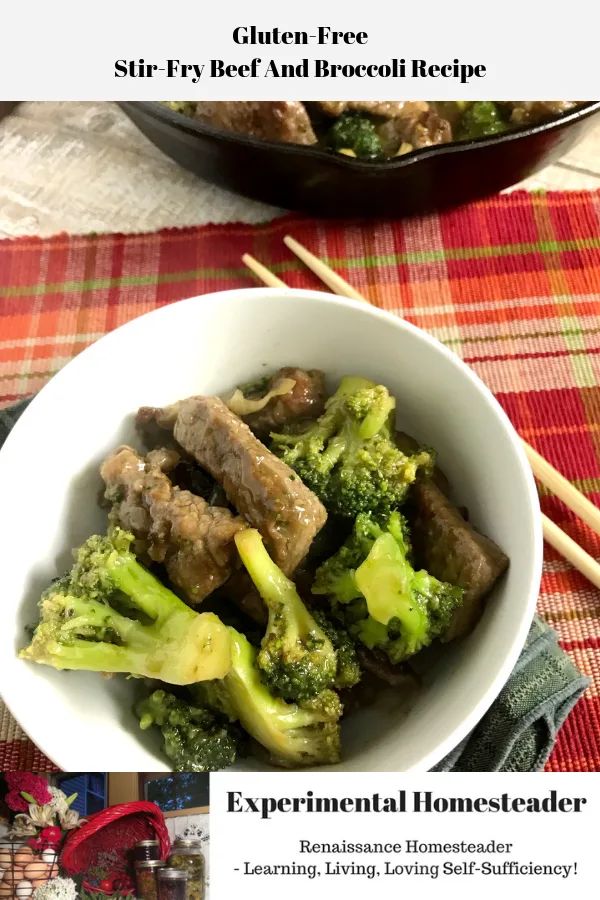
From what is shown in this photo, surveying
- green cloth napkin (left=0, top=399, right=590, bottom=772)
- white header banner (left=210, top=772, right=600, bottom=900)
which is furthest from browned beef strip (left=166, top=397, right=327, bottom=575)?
green cloth napkin (left=0, top=399, right=590, bottom=772)

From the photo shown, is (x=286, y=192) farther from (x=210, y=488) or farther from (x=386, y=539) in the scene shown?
(x=386, y=539)

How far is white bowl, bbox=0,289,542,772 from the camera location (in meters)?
0.80

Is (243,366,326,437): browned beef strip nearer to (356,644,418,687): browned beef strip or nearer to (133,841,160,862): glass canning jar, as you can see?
(356,644,418,687): browned beef strip

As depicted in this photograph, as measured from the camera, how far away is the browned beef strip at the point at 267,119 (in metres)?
1.37

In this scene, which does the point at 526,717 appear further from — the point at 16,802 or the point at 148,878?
the point at 16,802

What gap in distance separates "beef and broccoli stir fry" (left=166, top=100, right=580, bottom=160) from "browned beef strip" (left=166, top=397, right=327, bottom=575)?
674 mm

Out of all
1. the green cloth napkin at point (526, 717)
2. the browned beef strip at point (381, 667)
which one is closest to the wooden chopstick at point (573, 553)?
the green cloth napkin at point (526, 717)

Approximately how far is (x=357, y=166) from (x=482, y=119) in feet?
1.43

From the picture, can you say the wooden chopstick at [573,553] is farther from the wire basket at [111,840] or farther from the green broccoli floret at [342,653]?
the wire basket at [111,840]

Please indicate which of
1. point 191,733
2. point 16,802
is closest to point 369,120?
point 191,733

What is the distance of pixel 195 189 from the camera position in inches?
62.7

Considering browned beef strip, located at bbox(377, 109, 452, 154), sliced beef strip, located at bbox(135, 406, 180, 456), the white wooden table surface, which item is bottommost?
sliced beef strip, located at bbox(135, 406, 180, 456)

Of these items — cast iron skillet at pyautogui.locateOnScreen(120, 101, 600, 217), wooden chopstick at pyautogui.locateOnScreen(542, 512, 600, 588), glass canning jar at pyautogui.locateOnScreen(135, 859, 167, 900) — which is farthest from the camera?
cast iron skillet at pyautogui.locateOnScreen(120, 101, 600, 217)
